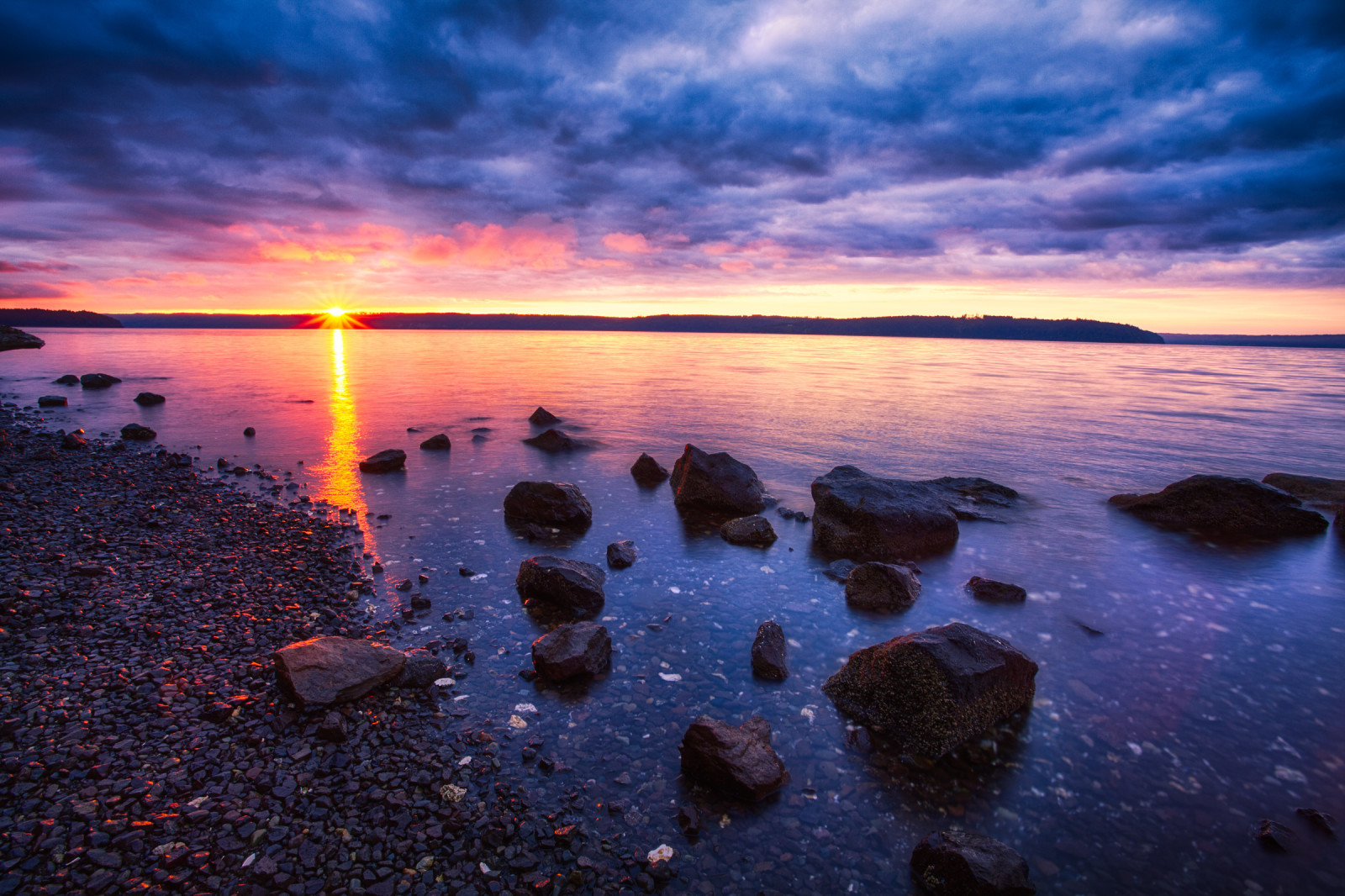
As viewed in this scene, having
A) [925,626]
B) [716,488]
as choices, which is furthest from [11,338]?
[925,626]

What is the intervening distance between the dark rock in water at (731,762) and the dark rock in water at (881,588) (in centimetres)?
450

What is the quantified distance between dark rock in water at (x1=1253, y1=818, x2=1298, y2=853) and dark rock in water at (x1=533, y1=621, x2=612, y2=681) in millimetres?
7048

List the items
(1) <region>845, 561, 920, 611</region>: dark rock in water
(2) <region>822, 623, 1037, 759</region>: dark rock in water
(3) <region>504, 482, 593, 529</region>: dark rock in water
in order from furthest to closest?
(3) <region>504, 482, 593, 529</region>: dark rock in water, (1) <region>845, 561, 920, 611</region>: dark rock in water, (2) <region>822, 623, 1037, 759</region>: dark rock in water

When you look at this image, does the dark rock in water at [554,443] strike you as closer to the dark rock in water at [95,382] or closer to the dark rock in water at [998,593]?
the dark rock in water at [998,593]

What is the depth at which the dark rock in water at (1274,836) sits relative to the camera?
222 inches

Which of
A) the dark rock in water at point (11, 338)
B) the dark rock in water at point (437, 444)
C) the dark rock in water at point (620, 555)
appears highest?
the dark rock in water at point (11, 338)

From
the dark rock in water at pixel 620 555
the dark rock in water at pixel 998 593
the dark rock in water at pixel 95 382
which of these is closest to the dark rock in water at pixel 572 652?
the dark rock in water at pixel 620 555

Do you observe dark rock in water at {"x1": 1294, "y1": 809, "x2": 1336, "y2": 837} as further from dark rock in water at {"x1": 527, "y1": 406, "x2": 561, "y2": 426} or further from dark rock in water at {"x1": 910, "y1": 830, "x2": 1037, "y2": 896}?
dark rock in water at {"x1": 527, "y1": 406, "x2": 561, "y2": 426}

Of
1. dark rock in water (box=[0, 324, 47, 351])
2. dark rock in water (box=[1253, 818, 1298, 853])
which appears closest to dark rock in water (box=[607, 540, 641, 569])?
dark rock in water (box=[1253, 818, 1298, 853])

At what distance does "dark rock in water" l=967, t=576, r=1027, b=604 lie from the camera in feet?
34.9

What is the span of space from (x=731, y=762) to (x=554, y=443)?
18.8m

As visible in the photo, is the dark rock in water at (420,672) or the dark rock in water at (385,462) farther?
the dark rock in water at (385,462)

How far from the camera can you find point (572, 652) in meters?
7.58

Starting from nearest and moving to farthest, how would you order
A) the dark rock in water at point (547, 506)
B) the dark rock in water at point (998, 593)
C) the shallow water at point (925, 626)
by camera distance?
1. the shallow water at point (925, 626)
2. the dark rock in water at point (998, 593)
3. the dark rock in water at point (547, 506)
